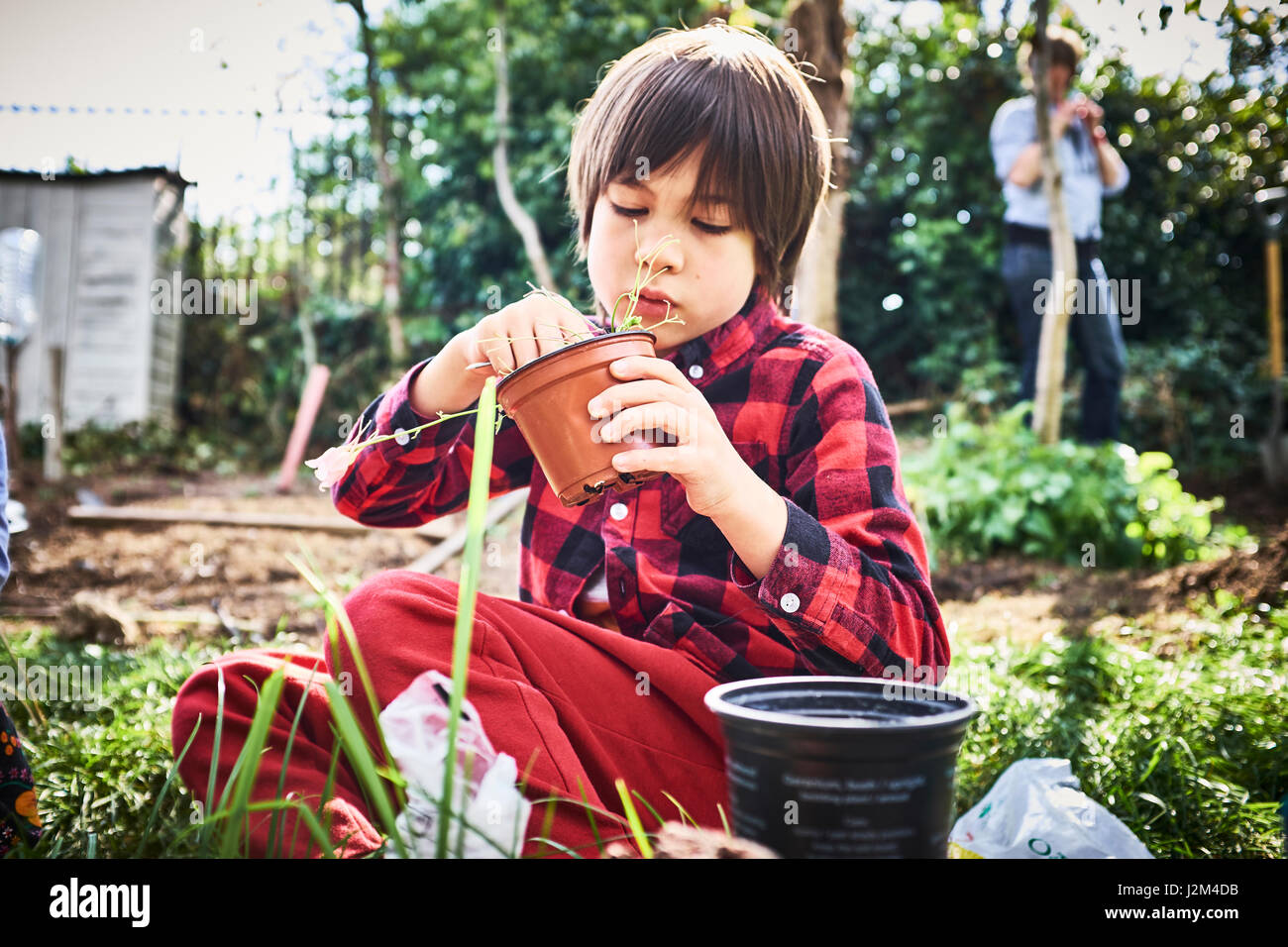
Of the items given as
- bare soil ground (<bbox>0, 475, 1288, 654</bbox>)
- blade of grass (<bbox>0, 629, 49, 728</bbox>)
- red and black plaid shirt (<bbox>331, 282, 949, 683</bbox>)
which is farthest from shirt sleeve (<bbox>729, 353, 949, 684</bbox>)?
blade of grass (<bbox>0, 629, 49, 728</bbox>)

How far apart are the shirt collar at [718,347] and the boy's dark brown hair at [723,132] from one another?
0.11 m

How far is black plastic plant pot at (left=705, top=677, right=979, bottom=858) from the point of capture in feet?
2.54

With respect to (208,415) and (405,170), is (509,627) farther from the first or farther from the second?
(208,415)

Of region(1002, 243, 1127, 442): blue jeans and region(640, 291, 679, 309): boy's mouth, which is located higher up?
region(1002, 243, 1127, 442): blue jeans

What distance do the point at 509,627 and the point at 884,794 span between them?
23.0 inches

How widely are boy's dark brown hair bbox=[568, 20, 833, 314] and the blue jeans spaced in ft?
13.5

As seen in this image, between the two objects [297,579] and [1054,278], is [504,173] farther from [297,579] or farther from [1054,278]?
[1054,278]

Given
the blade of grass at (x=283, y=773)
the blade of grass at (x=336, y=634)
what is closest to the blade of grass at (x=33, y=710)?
the blade of grass at (x=283, y=773)

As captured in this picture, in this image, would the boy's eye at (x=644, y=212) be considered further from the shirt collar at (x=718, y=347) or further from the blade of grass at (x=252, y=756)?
the blade of grass at (x=252, y=756)

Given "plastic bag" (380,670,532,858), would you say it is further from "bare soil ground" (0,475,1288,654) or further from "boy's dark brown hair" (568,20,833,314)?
"bare soil ground" (0,475,1288,654)

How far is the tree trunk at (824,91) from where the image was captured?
4121 millimetres

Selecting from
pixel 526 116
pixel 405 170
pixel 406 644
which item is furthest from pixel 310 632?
pixel 405 170
